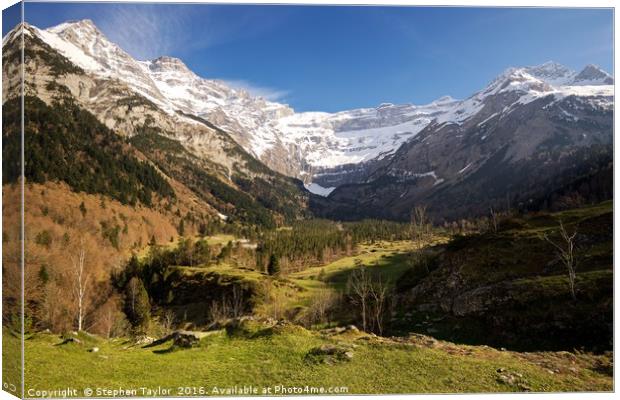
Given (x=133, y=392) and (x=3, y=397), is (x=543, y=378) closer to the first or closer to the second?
(x=133, y=392)

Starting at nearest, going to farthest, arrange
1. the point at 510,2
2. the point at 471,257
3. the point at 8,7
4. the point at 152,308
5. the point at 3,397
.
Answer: the point at 3,397 → the point at 8,7 → the point at 510,2 → the point at 471,257 → the point at 152,308

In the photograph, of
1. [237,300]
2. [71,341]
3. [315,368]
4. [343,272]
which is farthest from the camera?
[343,272]

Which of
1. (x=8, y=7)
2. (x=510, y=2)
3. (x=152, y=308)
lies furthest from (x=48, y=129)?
(x=510, y=2)

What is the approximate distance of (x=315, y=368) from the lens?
20047 mm

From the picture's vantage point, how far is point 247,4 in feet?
72.5

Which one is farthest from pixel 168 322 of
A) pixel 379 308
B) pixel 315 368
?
pixel 315 368

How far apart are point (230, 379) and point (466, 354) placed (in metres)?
12.2

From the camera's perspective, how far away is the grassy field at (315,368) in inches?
743

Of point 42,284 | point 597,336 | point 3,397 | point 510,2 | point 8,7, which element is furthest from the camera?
point 42,284

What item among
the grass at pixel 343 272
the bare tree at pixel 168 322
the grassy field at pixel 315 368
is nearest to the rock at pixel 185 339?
the grassy field at pixel 315 368

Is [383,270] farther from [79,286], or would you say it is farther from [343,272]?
[79,286]

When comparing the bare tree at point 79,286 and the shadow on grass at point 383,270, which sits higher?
the bare tree at point 79,286

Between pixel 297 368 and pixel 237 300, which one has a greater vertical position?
pixel 297 368

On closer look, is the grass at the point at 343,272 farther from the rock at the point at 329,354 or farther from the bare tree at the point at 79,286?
the rock at the point at 329,354
